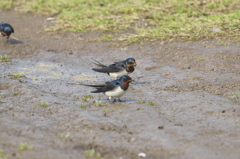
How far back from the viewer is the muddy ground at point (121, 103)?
17.9 feet

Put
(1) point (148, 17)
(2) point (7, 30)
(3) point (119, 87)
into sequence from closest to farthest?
(3) point (119, 87) < (2) point (7, 30) < (1) point (148, 17)

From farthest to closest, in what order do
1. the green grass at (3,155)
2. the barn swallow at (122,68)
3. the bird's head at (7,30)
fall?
the bird's head at (7,30), the barn swallow at (122,68), the green grass at (3,155)

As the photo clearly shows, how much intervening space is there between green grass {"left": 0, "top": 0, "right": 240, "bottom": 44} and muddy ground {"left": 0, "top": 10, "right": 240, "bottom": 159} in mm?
637

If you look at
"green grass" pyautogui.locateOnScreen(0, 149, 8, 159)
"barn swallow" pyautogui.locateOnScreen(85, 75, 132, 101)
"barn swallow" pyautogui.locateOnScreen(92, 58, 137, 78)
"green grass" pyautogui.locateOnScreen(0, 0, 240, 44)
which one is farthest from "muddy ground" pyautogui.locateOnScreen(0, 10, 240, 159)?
"green grass" pyautogui.locateOnScreen(0, 0, 240, 44)

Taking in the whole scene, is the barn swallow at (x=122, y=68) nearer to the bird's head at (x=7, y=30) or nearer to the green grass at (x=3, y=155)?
the green grass at (x=3, y=155)

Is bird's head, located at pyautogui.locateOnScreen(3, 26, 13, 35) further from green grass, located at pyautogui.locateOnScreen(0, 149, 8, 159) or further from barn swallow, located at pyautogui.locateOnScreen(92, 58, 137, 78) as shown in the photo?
green grass, located at pyautogui.locateOnScreen(0, 149, 8, 159)

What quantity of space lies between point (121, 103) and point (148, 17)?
22.1ft

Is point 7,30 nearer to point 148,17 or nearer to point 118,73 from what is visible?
point 148,17

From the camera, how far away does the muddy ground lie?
17.9 feet

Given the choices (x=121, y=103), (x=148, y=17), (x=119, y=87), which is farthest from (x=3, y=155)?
(x=148, y=17)

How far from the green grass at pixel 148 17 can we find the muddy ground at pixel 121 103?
64 centimetres

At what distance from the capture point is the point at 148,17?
13.7 meters

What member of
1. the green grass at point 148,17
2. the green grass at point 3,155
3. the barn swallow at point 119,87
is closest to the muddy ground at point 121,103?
the green grass at point 3,155

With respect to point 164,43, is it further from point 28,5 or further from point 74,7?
Answer: point 28,5
